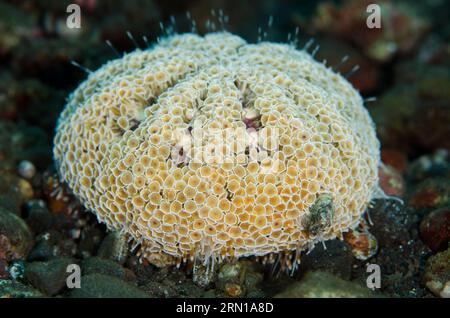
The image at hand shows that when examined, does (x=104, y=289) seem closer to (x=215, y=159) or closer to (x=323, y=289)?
(x=215, y=159)

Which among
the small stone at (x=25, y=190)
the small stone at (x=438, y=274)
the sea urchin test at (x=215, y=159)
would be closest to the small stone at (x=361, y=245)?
the sea urchin test at (x=215, y=159)

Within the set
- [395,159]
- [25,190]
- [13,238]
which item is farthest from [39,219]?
[395,159]

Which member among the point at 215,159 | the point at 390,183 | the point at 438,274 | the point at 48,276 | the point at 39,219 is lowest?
the point at 438,274

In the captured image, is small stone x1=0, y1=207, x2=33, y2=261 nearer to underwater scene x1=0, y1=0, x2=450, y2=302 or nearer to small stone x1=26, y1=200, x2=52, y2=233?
underwater scene x1=0, y1=0, x2=450, y2=302

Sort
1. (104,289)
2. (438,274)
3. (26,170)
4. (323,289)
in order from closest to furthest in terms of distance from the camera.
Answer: (323,289)
(104,289)
(438,274)
(26,170)

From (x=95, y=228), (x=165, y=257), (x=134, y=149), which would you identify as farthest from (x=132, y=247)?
(x=134, y=149)

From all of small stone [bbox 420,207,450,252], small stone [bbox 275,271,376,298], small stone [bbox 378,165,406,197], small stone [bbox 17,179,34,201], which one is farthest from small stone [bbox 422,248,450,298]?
small stone [bbox 17,179,34,201]

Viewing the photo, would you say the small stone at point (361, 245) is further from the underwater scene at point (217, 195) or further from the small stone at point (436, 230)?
the small stone at point (436, 230)
